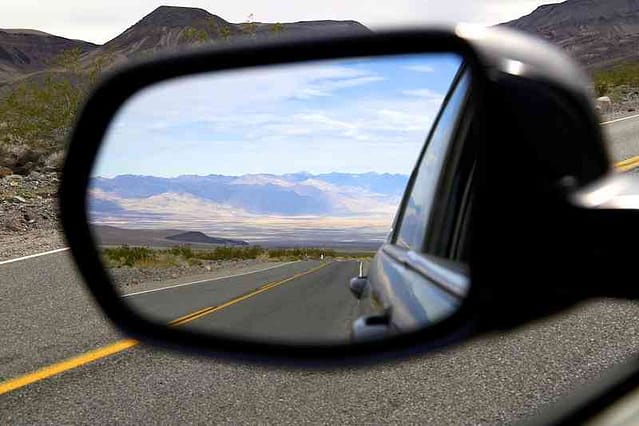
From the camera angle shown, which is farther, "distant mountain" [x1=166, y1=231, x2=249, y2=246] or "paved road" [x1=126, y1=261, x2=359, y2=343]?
"distant mountain" [x1=166, y1=231, x2=249, y2=246]

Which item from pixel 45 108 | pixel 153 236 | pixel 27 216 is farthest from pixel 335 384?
pixel 45 108

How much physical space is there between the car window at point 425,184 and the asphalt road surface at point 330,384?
1486 millimetres

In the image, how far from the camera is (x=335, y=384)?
13.9ft

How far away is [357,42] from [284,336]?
0.53m

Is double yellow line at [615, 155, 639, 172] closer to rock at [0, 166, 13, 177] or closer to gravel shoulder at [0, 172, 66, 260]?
gravel shoulder at [0, 172, 66, 260]

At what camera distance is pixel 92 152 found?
5.04 feet

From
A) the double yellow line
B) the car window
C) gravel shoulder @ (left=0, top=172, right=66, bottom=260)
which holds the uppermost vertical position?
the car window

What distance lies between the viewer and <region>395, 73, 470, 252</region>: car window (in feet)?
5.08

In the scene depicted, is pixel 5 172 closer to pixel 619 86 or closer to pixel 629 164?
pixel 629 164

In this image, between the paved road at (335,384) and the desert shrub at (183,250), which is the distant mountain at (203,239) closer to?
the desert shrub at (183,250)

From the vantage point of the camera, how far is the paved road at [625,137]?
12920mm

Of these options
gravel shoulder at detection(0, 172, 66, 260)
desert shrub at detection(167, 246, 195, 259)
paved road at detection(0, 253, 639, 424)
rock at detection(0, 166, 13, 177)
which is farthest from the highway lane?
rock at detection(0, 166, 13, 177)

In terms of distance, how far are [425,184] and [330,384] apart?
273 centimetres

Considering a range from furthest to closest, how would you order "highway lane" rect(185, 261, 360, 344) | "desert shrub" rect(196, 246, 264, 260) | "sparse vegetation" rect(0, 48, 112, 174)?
"sparse vegetation" rect(0, 48, 112, 174)
"desert shrub" rect(196, 246, 264, 260)
"highway lane" rect(185, 261, 360, 344)
